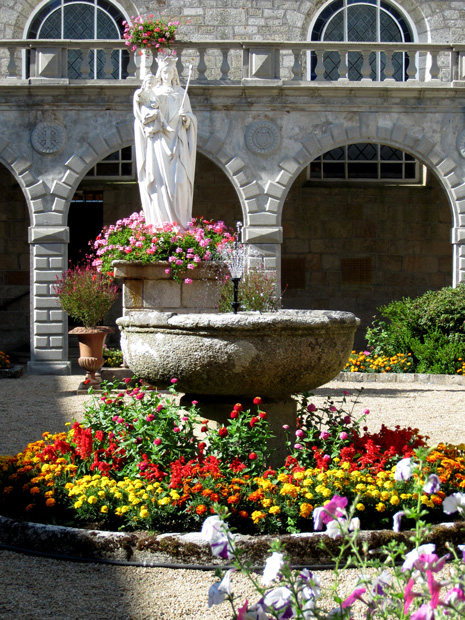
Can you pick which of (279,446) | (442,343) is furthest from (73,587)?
(442,343)

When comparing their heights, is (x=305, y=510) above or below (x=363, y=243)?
below

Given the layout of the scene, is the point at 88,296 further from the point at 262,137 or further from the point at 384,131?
the point at 384,131

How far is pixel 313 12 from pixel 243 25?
1.39m

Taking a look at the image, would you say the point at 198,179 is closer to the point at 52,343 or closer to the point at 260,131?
the point at 260,131

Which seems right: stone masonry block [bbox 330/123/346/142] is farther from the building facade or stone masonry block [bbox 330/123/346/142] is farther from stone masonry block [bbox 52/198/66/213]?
stone masonry block [bbox 52/198/66/213]

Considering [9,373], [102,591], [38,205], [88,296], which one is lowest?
[102,591]

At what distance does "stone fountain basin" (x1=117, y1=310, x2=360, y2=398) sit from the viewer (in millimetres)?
4180

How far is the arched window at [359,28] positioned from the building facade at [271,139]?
28 millimetres

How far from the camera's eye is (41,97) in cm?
1295

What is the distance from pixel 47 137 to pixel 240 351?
31.9 ft

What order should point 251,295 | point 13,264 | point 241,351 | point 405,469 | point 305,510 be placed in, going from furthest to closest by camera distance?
point 13,264, point 251,295, point 241,351, point 305,510, point 405,469

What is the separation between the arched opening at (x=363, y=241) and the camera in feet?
54.5

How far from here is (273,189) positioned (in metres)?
13.1

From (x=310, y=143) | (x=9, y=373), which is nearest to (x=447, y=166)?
(x=310, y=143)
